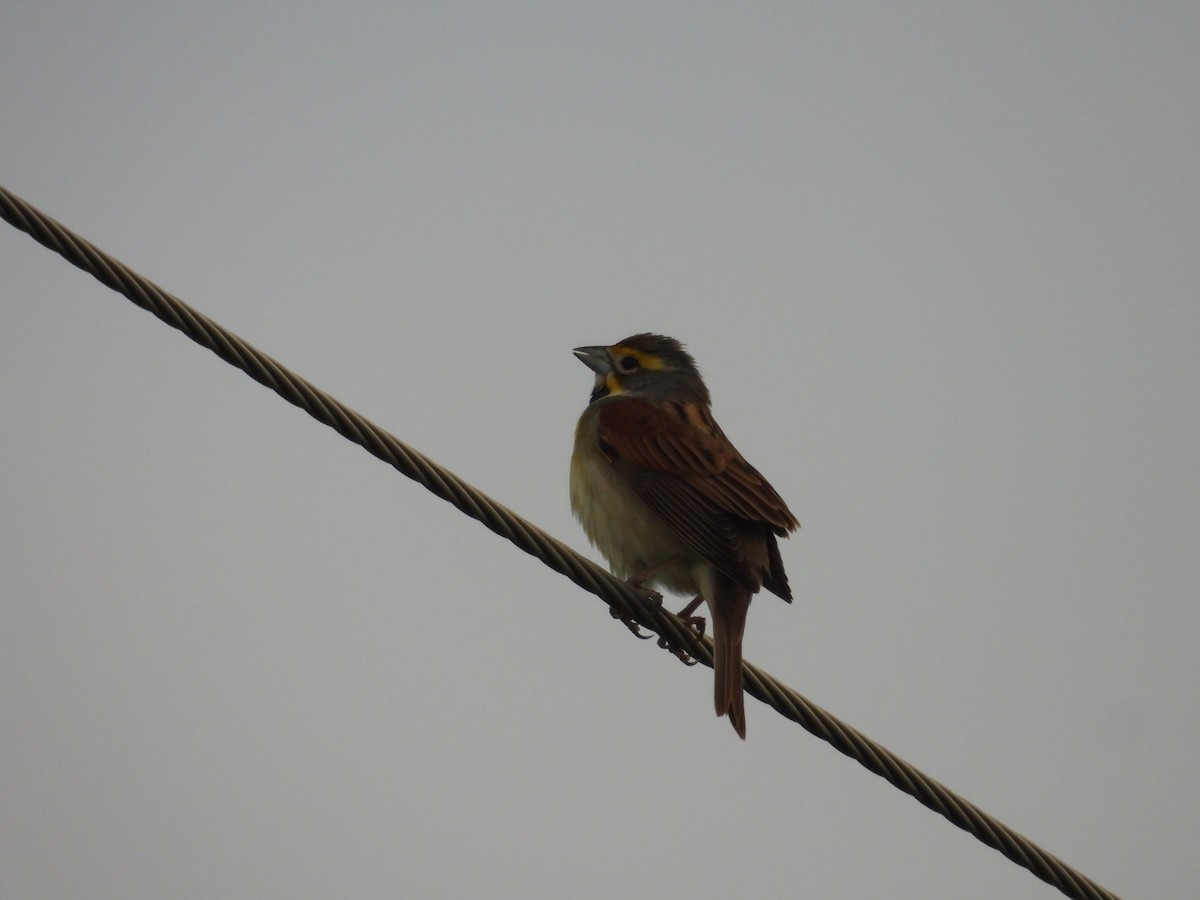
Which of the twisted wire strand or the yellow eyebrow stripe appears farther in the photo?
the yellow eyebrow stripe

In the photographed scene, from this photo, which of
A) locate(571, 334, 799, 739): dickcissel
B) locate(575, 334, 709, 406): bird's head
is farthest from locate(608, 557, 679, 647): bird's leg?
locate(575, 334, 709, 406): bird's head

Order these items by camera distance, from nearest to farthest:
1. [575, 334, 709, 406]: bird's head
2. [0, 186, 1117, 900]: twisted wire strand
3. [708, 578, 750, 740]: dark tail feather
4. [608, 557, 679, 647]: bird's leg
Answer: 1. [0, 186, 1117, 900]: twisted wire strand
2. [708, 578, 750, 740]: dark tail feather
3. [608, 557, 679, 647]: bird's leg
4. [575, 334, 709, 406]: bird's head

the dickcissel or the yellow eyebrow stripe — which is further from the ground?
the yellow eyebrow stripe

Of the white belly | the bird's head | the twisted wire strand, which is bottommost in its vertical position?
the twisted wire strand

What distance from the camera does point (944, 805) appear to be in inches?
182

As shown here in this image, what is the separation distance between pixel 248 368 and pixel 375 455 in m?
0.48

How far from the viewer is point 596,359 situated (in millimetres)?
8352

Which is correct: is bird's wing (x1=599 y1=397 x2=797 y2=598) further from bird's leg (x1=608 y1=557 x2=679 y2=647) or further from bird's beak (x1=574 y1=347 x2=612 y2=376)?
bird's beak (x1=574 y1=347 x2=612 y2=376)

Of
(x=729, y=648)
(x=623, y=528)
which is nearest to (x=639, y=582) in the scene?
(x=623, y=528)

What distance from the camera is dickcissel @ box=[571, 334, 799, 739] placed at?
20.6ft

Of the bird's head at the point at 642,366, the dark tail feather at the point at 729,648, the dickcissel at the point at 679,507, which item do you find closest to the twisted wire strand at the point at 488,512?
the dark tail feather at the point at 729,648

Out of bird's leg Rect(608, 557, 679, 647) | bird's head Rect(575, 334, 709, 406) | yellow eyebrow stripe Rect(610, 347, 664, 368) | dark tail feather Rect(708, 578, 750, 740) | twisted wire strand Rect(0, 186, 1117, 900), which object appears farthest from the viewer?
yellow eyebrow stripe Rect(610, 347, 664, 368)

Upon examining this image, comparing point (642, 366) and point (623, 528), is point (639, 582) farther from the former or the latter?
point (642, 366)

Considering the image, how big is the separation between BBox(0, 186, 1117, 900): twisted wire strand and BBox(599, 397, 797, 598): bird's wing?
102cm
